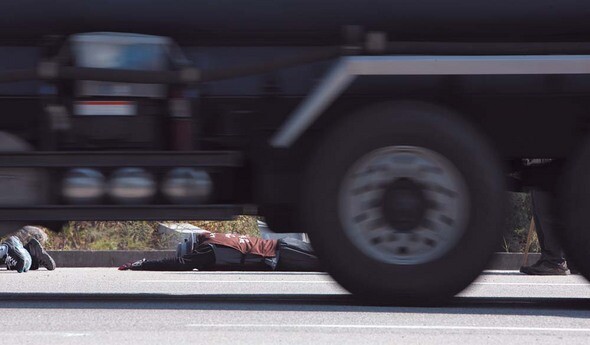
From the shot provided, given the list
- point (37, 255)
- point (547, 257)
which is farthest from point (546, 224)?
point (37, 255)

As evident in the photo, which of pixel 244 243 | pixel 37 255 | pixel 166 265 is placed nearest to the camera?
pixel 166 265

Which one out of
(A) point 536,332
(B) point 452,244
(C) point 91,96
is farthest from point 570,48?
(C) point 91,96

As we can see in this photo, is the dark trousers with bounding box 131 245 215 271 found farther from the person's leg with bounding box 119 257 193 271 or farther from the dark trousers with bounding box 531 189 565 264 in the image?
the dark trousers with bounding box 531 189 565 264

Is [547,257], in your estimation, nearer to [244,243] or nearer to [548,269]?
[548,269]

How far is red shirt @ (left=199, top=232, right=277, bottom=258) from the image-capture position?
561 inches

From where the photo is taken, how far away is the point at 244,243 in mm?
14492

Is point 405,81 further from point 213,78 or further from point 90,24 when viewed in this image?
point 90,24

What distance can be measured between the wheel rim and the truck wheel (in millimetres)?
544

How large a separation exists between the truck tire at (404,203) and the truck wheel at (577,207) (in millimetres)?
343

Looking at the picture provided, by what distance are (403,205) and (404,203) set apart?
1 cm

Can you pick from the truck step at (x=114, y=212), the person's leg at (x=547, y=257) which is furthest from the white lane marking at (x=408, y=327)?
the person's leg at (x=547, y=257)

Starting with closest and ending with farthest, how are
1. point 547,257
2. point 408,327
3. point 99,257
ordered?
point 408,327
point 547,257
point 99,257

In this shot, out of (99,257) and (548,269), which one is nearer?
(548,269)

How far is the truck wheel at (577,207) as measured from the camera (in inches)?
284
